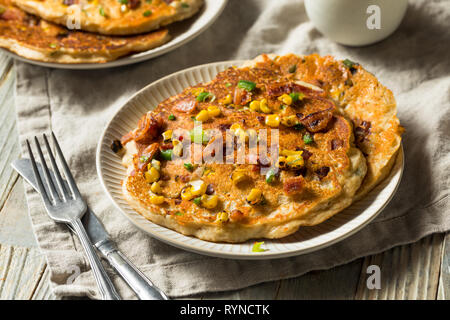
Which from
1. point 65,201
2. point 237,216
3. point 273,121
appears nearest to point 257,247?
point 237,216

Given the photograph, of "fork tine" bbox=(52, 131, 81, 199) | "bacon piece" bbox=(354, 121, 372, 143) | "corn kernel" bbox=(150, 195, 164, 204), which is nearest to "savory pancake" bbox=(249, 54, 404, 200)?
"bacon piece" bbox=(354, 121, 372, 143)

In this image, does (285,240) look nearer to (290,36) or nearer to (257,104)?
(257,104)

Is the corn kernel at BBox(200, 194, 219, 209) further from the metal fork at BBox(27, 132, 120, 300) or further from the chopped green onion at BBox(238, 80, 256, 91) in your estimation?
the chopped green onion at BBox(238, 80, 256, 91)

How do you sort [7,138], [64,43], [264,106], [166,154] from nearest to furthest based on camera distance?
[166,154] < [264,106] < [7,138] < [64,43]

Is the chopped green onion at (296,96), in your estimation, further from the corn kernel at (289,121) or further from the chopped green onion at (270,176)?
the chopped green onion at (270,176)

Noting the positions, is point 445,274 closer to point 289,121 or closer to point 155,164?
point 289,121

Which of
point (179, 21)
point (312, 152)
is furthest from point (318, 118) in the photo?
point (179, 21)
